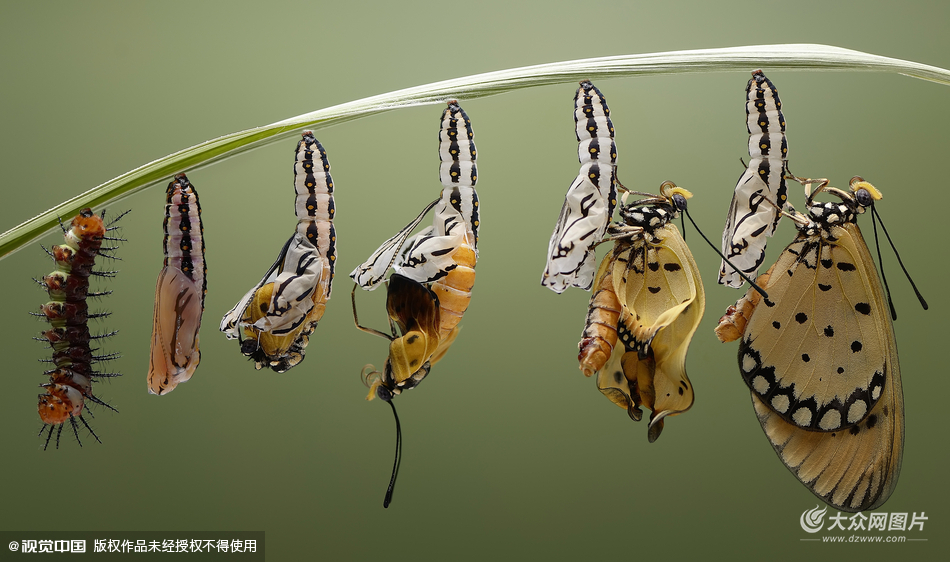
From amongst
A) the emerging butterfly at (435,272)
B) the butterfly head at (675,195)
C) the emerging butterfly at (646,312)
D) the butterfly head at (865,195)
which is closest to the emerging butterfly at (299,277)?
the emerging butterfly at (435,272)

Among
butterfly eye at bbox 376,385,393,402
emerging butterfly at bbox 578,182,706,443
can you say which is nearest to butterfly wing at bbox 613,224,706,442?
emerging butterfly at bbox 578,182,706,443

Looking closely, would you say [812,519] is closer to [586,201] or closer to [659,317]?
[659,317]

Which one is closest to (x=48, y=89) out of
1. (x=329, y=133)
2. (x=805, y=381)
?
(x=329, y=133)

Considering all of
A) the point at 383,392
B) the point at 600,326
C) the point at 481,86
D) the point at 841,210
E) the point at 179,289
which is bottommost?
the point at 383,392

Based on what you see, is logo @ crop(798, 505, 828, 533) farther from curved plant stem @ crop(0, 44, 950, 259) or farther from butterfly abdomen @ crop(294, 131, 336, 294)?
butterfly abdomen @ crop(294, 131, 336, 294)

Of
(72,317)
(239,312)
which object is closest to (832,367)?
(239,312)
